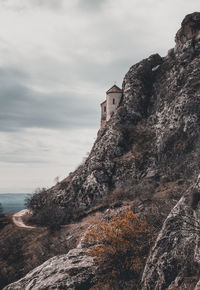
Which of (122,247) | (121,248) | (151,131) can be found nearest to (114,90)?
(151,131)

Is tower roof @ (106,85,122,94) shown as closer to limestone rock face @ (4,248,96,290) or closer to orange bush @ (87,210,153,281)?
orange bush @ (87,210,153,281)

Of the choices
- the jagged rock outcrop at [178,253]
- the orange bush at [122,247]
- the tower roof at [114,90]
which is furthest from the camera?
the tower roof at [114,90]

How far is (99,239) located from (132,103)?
52.8 meters

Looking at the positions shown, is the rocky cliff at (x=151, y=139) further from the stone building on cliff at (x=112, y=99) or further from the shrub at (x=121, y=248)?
the shrub at (x=121, y=248)

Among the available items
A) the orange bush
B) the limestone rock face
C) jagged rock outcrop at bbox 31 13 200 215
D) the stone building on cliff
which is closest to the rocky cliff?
jagged rock outcrop at bbox 31 13 200 215

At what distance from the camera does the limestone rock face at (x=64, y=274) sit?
19.1 meters

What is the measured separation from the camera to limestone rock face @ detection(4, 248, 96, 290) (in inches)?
750

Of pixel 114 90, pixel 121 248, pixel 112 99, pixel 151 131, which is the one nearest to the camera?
pixel 121 248

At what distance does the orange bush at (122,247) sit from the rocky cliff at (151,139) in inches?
520

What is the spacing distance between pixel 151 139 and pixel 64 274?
48208 millimetres

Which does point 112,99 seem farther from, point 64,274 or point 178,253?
point 178,253

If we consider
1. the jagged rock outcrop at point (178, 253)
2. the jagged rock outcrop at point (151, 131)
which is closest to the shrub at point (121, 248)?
the jagged rock outcrop at point (178, 253)

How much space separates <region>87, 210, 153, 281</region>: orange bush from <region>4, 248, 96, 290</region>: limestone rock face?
3.41ft

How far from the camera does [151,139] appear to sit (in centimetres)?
6412
